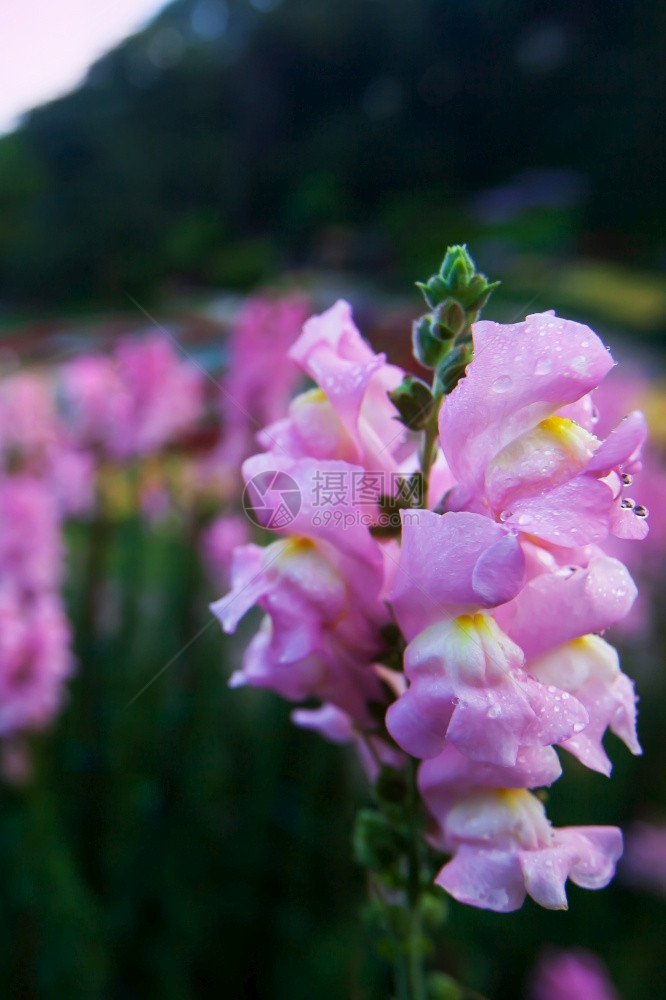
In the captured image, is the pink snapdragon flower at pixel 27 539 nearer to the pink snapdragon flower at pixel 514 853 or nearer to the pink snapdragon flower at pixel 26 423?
the pink snapdragon flower at pixel 26 423

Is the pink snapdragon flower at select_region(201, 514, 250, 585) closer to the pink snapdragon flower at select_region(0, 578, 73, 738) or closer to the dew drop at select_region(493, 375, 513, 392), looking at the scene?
the pink snapdragon flower at select_region(0, 578, 73, 738)

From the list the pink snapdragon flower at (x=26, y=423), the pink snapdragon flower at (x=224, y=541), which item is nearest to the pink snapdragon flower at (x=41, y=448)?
the pink snapdragon flower at (x=26, y=423)

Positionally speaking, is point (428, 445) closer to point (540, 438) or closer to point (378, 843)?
point (540, 438)

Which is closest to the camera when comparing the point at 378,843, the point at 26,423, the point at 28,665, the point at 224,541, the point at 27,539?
the point at 378,843

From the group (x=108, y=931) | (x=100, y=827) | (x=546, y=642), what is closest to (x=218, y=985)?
(x=108, y=931)

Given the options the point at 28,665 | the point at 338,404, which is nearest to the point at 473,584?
the point at 338,404

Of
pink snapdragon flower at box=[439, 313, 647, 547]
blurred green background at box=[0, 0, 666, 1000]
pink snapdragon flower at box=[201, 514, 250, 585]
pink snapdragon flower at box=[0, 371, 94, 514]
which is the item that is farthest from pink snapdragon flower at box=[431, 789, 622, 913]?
pink snapdragon flower at box=[0, 371, 94, 514]
